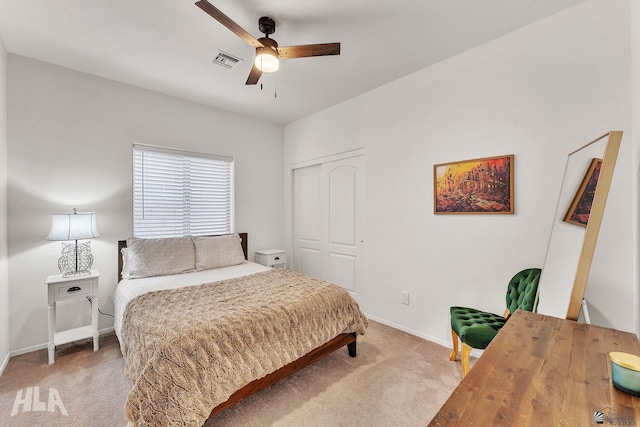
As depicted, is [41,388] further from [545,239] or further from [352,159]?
[545,239]

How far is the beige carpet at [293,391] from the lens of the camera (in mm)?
1775

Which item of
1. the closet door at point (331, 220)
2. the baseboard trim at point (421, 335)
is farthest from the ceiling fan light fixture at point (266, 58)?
the baseboard trim at point (421, 335)

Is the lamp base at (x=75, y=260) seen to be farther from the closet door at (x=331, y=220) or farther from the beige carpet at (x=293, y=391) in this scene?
the closet door at (x=331, y=220)

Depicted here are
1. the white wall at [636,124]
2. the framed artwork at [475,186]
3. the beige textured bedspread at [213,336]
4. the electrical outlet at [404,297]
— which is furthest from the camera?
the electrical outlet at [404,297]

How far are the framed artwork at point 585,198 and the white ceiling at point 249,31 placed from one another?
1315 millimetres

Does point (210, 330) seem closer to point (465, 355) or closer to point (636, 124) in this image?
point (465, 355)

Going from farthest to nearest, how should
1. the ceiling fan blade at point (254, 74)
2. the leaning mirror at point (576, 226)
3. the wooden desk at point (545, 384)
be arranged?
the ceiling fan blade at point (254, 74), the leaning mirror at point (576, 226), the wooden desk at point (545, 384)

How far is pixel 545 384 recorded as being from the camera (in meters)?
0.86

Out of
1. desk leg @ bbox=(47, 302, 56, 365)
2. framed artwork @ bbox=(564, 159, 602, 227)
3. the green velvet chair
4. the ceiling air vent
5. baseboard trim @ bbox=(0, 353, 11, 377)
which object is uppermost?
the ceiling air vent

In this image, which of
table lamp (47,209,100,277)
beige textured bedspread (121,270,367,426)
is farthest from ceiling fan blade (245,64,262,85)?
table lamp (47,209,100,277)

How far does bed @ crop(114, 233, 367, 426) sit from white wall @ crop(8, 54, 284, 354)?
57 cm

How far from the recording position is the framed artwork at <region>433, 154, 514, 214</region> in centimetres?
231

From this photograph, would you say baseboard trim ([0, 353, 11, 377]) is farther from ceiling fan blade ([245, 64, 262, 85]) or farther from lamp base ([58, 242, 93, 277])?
ceiling fan blade ([245, 64, 262, 85])

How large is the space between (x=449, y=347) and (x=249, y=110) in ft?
12.3
